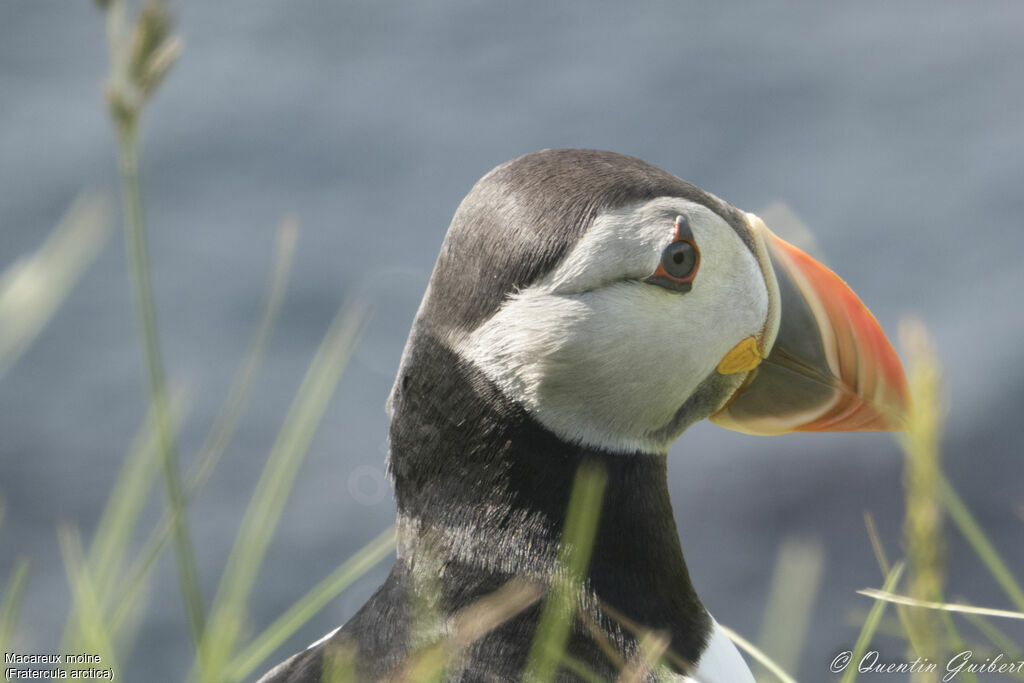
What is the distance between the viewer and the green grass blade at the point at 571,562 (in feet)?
7.36

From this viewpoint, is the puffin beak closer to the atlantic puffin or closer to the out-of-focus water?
the atlantic puffin

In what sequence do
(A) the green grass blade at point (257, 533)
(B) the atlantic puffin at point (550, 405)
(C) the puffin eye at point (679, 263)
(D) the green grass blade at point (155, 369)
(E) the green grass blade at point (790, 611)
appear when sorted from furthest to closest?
(C) the puffin eye at point (679, 263) → (B) the atlantic puffin at point (550, 405) → (E) the green grass blade at point (790, 611) → (A) the green grass blade at point (257, 533) → (D) the green grass blade at point (155, 369)

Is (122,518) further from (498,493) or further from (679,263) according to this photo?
(679,263)

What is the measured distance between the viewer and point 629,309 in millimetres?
2490

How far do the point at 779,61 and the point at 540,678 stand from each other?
295 inches

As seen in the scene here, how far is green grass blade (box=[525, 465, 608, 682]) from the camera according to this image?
2242 millimetres

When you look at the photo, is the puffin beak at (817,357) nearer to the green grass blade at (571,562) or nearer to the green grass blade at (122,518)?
the green grass blade at (571,562)

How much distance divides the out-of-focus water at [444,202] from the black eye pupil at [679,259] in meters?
4.07

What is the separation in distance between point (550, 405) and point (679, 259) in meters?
0.38

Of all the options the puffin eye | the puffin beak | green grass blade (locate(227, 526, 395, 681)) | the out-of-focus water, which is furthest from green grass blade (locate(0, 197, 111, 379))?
the out-of-focus water

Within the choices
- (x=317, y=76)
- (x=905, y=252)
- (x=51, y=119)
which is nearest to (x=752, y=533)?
(x=905, y=252)


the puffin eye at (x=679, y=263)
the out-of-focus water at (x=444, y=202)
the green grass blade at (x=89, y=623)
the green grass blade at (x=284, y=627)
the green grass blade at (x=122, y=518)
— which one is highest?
the puffin eye at (x=679, y=263)

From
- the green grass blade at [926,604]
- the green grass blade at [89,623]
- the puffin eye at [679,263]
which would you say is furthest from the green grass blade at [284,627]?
the puffin eye at [679,263]

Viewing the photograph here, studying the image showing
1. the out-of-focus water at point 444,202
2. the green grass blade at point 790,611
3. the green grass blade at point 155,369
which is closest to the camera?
the green grass blade at point 155,369
